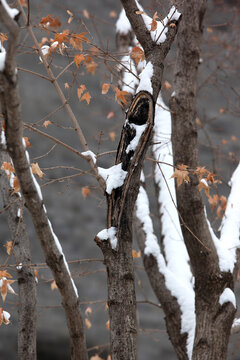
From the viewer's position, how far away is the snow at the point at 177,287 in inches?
102

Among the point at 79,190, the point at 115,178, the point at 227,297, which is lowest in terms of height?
the point at 227,297

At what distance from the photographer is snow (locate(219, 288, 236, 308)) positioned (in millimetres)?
2246

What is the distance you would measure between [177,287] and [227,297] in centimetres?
53

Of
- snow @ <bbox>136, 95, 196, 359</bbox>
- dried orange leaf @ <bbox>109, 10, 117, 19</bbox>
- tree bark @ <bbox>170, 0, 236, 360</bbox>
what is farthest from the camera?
dried orange leaf @ <bbox>109, 10, 117, 19</bbox>

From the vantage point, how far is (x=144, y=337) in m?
4.45

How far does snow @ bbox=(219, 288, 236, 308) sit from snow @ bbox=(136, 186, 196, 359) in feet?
1.33

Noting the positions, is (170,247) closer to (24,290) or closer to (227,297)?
(227,297)

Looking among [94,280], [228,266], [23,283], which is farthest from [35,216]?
[94,280]

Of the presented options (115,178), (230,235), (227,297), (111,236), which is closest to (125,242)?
(111,236)

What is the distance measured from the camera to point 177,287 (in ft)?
9.04

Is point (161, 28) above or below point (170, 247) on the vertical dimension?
above

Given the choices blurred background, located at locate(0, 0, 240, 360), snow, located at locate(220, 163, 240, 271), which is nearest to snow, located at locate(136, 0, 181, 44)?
snow, located at locate(220, 163, 240, 271)

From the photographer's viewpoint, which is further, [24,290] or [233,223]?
[233,223]

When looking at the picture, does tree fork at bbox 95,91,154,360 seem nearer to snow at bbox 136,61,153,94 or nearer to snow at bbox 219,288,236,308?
snow at bbox 136,61,153,94
